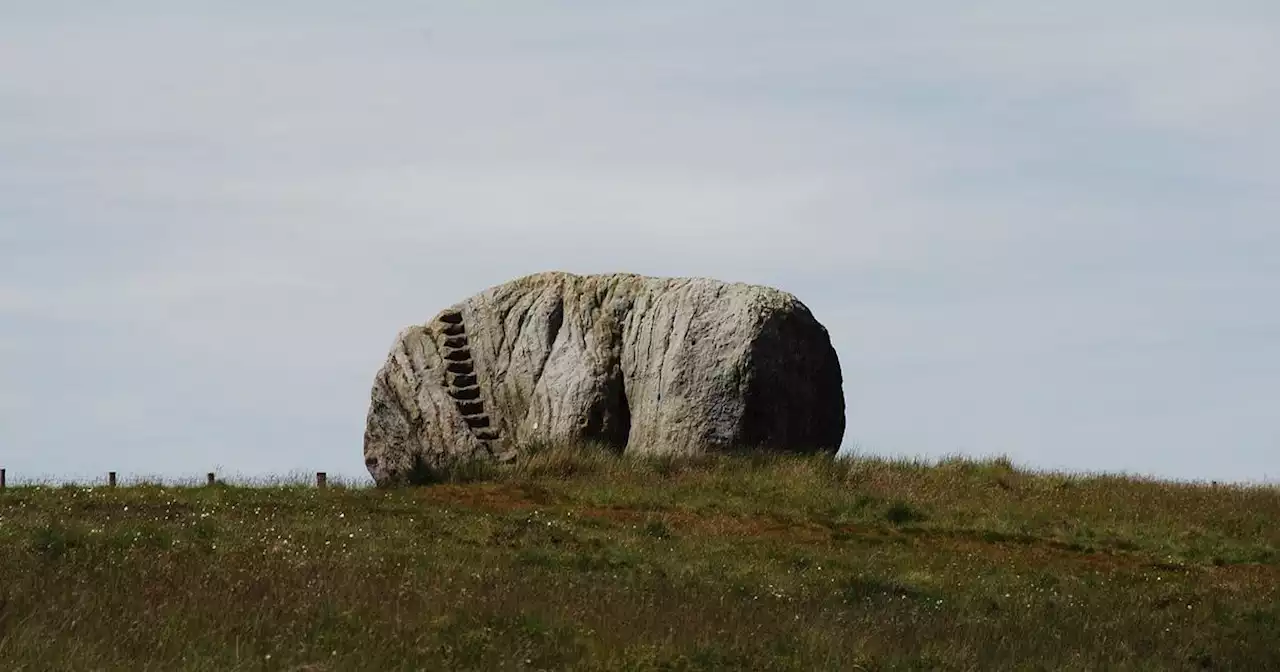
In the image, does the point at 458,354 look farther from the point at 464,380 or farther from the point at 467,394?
the point at 467,394

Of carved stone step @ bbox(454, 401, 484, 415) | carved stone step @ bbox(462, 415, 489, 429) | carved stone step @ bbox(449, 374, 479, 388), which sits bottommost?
carved stone step @ bbox(462, 415, 489, 429)

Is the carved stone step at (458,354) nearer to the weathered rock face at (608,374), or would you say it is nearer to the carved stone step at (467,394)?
the weathered rock face at (608,374)

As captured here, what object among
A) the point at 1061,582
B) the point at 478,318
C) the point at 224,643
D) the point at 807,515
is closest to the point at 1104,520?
the point at 807,515

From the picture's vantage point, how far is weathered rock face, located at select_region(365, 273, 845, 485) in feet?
116

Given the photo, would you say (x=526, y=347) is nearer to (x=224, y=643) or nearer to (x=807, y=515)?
(x=807, y=515)

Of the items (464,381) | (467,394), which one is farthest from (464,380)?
(467,394)

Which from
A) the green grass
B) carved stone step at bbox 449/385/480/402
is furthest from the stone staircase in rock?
the green grass

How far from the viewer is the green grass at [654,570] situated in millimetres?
13125

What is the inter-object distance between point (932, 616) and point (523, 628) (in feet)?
18.6

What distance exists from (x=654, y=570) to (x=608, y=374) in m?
16.4

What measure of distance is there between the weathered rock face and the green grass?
1.69 m

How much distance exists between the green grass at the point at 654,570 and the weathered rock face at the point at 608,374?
5.56ft

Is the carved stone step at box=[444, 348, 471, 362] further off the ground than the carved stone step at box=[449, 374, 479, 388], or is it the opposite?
the carved stone step at box=[444, 348, 471, 362]

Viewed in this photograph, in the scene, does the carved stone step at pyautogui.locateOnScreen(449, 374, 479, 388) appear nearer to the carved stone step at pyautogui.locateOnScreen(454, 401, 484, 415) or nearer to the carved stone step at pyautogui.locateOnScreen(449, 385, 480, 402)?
the carved stone step at pyautogui.locateOnScreen(449, 385, 480, 402)
